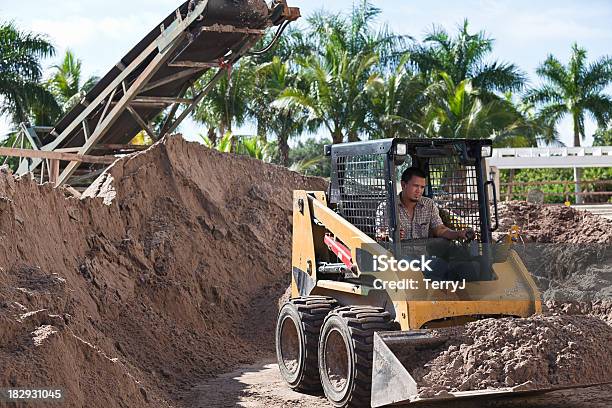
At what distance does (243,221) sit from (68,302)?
18.6ft

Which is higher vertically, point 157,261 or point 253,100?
point 253,100

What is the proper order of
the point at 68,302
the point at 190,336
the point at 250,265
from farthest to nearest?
the point at 250,265 < the point at 190,336 < the point at 68,302

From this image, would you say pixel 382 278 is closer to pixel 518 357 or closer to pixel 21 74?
pixel 518 357

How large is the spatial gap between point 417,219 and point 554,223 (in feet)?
27.2

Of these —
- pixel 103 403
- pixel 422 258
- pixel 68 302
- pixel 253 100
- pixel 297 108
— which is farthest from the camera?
pixel 253 100

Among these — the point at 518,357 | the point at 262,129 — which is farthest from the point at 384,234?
the point at 262,129

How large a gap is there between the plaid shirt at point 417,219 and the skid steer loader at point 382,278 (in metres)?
0.04

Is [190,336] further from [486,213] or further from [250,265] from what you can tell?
[486,213]

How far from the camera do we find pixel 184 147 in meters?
14.2

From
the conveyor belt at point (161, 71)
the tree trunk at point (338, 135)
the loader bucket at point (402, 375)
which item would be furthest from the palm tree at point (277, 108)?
the loader bucket at point (402, 375)

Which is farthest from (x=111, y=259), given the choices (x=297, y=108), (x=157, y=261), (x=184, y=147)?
(x=297, y=108)

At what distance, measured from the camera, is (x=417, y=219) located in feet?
26.7

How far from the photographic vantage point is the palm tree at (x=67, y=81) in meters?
33.2

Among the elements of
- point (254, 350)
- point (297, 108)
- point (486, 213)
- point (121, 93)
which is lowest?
point (254, 350)
